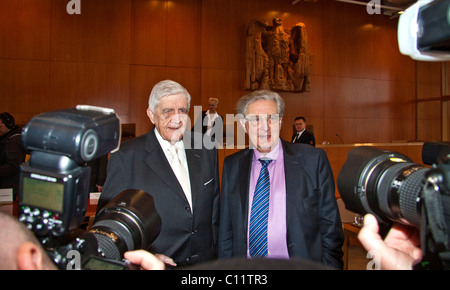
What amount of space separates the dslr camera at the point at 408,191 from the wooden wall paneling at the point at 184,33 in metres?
6.73

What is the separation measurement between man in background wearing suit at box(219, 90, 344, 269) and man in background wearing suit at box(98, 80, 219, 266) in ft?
0.36

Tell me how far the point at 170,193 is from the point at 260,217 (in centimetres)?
44

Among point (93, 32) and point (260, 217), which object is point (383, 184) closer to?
point (260, 217)

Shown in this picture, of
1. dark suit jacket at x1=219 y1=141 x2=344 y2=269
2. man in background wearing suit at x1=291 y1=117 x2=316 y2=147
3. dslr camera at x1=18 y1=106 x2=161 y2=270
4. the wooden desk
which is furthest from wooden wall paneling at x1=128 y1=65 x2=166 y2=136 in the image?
dslr camera at x1=18 y1=106 x2=161 y2=270

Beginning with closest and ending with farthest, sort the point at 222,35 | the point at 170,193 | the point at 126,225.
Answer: the point at 126,225 → the point at 170,193 → the point at 222,35

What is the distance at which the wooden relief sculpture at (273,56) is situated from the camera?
713cm

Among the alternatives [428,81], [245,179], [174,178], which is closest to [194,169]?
[174,178]

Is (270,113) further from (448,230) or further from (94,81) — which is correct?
(94,81)

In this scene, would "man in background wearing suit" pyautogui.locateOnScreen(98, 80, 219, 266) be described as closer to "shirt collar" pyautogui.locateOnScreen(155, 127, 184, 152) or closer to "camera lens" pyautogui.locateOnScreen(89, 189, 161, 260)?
"shirt collar" pyautogui.locateOnScreen(155, 127, 184, 152)

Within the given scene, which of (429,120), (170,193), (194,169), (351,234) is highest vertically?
(429,120)

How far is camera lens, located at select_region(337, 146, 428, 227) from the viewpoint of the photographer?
2.31 ft

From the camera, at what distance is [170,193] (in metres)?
1.56

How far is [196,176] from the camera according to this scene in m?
1.66
